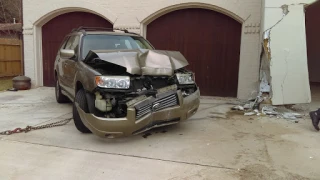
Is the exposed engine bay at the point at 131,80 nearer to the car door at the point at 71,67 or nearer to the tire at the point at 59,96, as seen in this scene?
the car door at the point at 71,67

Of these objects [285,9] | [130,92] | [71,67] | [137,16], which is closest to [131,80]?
[130,92]

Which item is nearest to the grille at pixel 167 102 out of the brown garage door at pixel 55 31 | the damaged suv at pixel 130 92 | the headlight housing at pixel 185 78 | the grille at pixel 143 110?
the damaged suv at pixel 130 92

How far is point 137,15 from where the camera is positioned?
10047 mm

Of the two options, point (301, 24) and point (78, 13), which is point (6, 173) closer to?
point (301, 24)

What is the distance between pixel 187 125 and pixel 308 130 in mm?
2348

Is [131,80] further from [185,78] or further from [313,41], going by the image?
[313,41]

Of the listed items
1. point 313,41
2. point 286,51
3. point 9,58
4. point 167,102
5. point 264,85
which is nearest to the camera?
point 167,102

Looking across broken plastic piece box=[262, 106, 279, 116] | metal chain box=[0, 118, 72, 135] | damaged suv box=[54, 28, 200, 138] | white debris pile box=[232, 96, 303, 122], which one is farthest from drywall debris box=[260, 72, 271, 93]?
metal chain box=[0, 118, 72, 135]

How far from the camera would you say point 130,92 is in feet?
15.9


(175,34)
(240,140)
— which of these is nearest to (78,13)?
(175,34)

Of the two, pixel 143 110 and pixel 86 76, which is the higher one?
pixel 86 76

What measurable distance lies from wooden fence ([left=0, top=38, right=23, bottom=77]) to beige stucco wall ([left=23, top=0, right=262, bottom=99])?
154 inches

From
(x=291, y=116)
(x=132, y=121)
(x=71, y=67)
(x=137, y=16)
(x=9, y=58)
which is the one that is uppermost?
(x=137, y=16)

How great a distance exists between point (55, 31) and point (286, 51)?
831 cm
